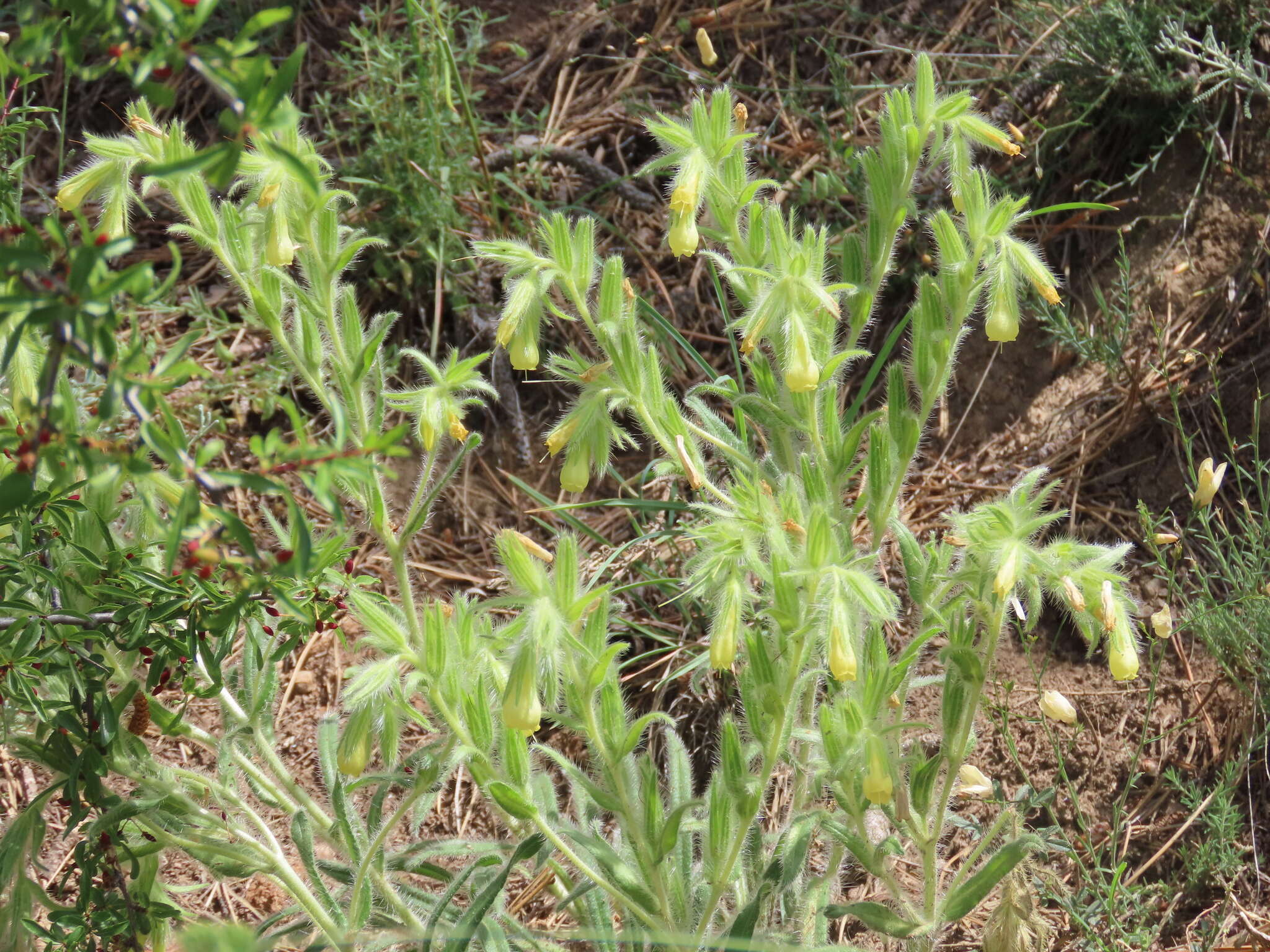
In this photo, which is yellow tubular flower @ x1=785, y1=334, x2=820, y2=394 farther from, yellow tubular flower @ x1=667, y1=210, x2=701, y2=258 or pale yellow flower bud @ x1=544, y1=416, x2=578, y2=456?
pale yellow flower bud @ x1=544, y1=416, x2=578, y2=456

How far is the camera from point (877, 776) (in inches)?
56.9

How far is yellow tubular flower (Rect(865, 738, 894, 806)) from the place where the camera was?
145 cm

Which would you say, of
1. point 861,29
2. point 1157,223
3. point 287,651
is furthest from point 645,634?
point 861,29

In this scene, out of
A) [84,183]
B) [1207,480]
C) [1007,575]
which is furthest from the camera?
[1207,480]

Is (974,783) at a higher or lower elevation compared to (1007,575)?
lower

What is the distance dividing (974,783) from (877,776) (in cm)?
77

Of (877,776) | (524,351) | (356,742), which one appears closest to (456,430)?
(524,351)

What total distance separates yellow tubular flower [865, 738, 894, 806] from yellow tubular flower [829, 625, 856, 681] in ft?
0.54

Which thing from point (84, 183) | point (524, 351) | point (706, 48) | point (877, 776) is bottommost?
point (877, 776)

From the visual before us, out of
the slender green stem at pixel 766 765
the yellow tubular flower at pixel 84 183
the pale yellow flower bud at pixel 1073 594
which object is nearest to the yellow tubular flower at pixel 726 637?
the slender green stem at pixel 766 765

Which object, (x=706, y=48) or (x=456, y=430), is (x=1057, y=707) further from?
(x=706, y=48)

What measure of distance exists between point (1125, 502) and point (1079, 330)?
1.41 feet

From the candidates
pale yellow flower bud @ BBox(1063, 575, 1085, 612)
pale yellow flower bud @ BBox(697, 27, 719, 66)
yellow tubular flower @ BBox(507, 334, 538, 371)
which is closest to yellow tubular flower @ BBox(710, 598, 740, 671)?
pale yellow flower bud @ BBox(1063, 575, 1085, 612)

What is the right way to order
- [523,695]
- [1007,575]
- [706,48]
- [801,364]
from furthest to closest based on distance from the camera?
[706,48] < [801,364] < [1007,575] < [523,695]
